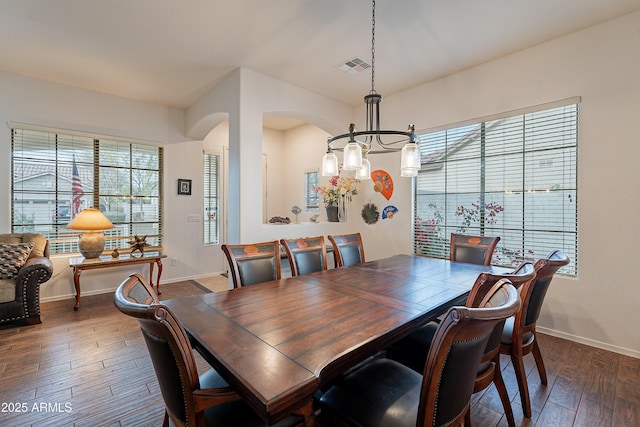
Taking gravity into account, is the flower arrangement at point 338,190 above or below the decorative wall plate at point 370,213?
above

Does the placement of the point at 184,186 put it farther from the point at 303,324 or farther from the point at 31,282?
the point at 303,324

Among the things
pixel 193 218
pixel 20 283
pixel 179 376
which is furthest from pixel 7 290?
pixel 179 376

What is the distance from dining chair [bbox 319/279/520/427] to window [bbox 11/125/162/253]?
4620 mm

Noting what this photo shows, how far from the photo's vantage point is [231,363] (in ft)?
3.40

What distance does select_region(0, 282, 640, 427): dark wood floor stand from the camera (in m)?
1.85

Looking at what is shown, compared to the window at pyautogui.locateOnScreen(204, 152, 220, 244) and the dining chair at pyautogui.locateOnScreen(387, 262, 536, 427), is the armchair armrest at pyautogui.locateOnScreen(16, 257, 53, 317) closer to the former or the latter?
the window at pyautogui.locateOnScreen(204, 152, 220, 244)

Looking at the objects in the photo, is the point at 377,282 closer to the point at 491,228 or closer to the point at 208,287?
the point at 491,228

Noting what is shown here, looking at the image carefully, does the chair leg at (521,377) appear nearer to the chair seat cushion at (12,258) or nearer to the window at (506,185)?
the window at (506,185)

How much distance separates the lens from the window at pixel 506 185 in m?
3.04

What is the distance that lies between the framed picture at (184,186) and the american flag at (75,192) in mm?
1366

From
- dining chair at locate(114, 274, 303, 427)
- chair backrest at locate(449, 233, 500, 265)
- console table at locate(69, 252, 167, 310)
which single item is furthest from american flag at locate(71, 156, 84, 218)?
chair backrest at locate(449, 233, 500, 265)

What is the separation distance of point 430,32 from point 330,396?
10.5 feet

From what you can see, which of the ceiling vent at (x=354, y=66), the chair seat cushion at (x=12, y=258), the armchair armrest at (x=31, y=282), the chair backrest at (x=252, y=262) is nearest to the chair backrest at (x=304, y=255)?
the chair backrest at (x=252, y=262)

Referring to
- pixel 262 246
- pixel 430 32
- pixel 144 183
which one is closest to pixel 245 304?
pixel 262 246
